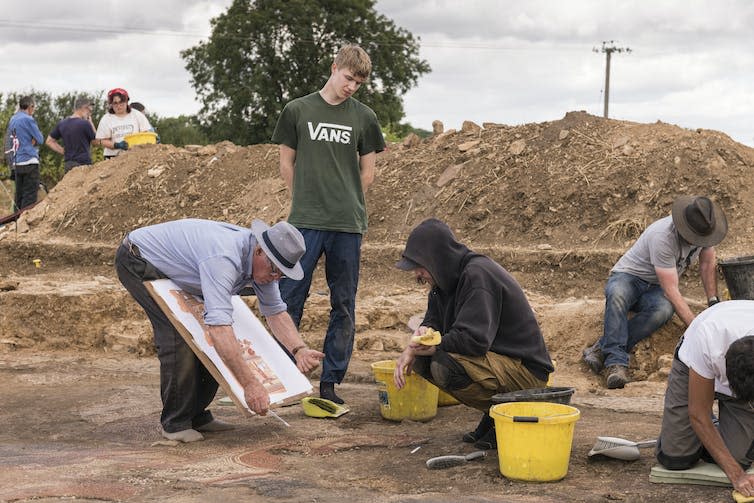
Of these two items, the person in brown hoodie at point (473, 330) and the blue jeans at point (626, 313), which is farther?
the blue jeans at point (626, 313)

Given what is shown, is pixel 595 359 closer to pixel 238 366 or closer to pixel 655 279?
pixel 655 279

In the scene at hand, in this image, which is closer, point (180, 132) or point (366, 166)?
point (366, 166)

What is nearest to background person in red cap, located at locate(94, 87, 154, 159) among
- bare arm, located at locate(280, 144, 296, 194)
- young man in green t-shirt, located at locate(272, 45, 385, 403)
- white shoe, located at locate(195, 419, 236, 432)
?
bare arm, located at locate(280, 144, 296, 194)

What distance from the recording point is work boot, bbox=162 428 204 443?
5.60 m

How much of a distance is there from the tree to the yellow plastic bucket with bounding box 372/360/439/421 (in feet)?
96.2

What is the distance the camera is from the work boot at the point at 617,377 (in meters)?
7.21

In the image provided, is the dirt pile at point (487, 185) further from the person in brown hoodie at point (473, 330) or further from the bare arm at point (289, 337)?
the bare arm at point (289, 337)

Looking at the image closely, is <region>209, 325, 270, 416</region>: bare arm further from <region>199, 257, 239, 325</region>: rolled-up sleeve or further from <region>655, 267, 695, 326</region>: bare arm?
<region>655, 267, 695, 326</region>: bare arm

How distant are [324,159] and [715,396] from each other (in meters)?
2.90

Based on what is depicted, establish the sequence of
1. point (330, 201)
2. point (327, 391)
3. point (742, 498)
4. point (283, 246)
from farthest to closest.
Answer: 1. point (327, 391)
2. point (330, 201)
3. point (283, 246)
4. point (742, 498)

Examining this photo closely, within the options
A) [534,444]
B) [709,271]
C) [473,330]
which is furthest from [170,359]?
[709,271]

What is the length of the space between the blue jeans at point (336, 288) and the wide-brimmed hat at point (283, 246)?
1175 millimetres

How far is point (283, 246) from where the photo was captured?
4965 mm

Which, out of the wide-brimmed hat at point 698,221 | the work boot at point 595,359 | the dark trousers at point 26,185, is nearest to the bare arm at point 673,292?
the wide-brimmed hat at point 698,221
